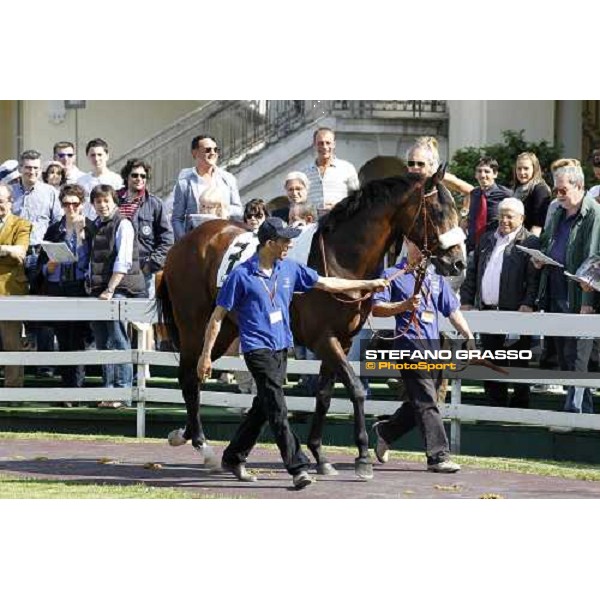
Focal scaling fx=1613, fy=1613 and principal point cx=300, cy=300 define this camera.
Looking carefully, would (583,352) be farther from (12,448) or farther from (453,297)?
(12,448)

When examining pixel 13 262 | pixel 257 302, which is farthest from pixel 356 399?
pixel 13 262

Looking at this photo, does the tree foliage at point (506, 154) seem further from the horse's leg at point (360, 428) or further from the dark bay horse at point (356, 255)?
the horse's leg at point (360, 428)

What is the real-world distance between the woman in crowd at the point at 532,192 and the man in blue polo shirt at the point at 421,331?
8.98 feet

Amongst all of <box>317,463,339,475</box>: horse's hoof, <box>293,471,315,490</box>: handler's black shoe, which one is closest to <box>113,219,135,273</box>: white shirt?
<box>317,463,339,475</box>: horse's hoof

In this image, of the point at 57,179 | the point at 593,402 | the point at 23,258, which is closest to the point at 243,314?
the point at 593,402

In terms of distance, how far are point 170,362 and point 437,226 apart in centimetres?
378

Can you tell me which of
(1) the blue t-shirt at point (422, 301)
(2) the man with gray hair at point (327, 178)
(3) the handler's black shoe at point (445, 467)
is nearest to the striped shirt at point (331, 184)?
(2) the man with gray hair at point (327, 178)

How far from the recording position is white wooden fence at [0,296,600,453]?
13.7 metres

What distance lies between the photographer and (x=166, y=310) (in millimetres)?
13789

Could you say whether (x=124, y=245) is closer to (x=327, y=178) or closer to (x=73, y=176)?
(x=327, y=178)

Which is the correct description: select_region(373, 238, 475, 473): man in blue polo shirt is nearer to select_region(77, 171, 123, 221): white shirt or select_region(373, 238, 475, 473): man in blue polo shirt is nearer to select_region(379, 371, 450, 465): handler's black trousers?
select_region(379, 371, 450, 465): handler's black trousers

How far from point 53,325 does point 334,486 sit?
5.16 metres

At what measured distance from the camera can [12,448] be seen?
14.1 meters

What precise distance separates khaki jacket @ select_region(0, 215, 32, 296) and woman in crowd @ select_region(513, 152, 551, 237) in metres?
4.85
